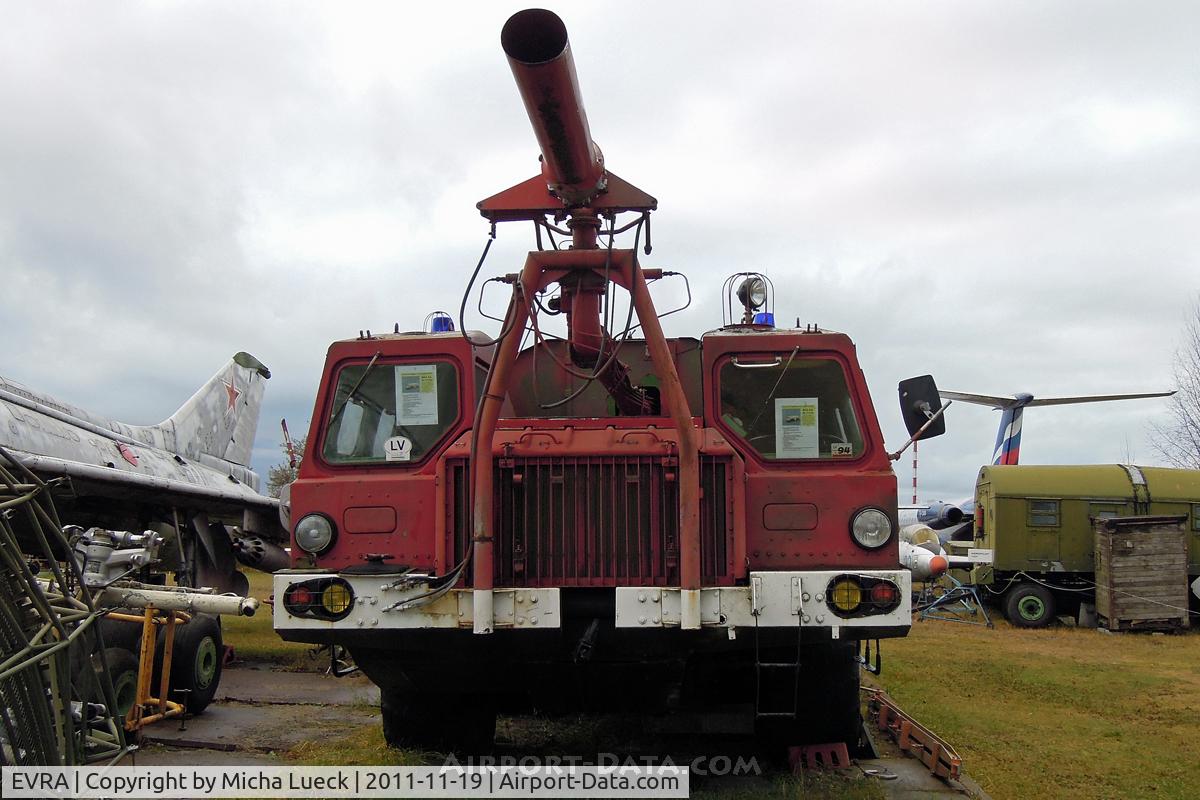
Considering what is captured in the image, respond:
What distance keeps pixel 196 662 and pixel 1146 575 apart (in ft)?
47.3

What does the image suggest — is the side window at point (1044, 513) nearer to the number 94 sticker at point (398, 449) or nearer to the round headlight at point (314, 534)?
the number 94 sticker at point (398, 449)

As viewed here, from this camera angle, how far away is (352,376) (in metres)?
5.91

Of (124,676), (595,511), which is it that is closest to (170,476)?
(124,676)

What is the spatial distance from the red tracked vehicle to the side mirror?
0.05 ft

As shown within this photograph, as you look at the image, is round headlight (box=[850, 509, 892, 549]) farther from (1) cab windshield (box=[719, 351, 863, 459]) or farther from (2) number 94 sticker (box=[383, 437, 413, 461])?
(2) number 94 sticker (box=[383, 437, 413, 461])

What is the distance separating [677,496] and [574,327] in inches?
42.0

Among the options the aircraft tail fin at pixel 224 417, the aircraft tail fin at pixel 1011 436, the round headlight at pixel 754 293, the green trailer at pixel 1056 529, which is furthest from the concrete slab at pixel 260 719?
the aircraft tail fin at pixel 1011 436

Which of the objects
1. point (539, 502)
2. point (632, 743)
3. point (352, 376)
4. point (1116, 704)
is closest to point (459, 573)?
point (539, 502)

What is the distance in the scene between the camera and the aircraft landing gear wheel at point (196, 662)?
8148 millimetres

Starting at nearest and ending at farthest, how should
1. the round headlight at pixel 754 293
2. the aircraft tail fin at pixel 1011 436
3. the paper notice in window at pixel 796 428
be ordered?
the paper notice in window at pixel 796 428, the round headlight at pixel 754 293, the aircraft tail fin at pixel 1011 436

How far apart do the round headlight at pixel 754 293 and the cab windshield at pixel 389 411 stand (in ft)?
7.11

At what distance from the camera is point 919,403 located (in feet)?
17.7

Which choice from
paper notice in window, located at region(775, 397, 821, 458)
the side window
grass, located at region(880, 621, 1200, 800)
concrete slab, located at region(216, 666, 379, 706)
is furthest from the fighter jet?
the side window

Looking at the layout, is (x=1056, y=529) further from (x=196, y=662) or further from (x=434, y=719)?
(x=196, y=662)
